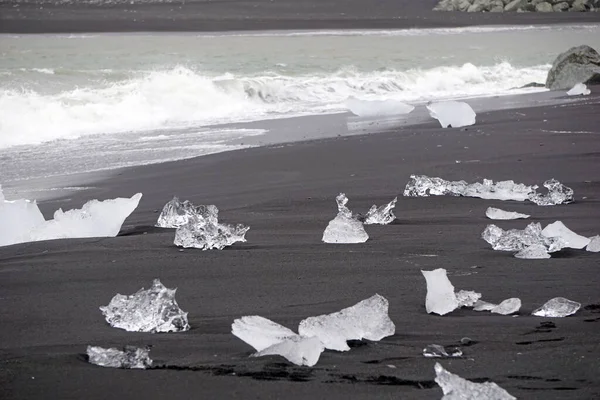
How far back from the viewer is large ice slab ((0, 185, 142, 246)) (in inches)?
164

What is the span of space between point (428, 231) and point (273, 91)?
11232 millimetres

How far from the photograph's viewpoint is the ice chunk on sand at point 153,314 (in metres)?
2.76

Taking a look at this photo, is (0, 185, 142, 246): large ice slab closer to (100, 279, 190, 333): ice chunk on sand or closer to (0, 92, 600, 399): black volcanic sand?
(0, 92, 600, 399): black volcanic sand

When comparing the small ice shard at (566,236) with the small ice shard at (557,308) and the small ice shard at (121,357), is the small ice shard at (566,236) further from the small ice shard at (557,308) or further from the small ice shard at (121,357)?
the small ice shard at (121,357)

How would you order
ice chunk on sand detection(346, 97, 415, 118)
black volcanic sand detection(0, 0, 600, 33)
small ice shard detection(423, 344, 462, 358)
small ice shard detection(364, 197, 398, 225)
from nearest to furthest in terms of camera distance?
small ice shard detection(423, 344, 462, 358)
small ice shard detection(364, 197, 398, 225)
ice chunk on sand detection(346, 97, 415, 118)
black volcanic sand detection(0, 0, 600, 33)

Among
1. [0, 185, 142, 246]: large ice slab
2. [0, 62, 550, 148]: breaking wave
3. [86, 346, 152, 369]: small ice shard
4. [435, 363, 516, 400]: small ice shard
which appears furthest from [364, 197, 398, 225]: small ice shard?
[0, 62, 550, 148]: breaking wave

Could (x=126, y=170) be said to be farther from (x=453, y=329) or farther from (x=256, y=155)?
(x=453, y=329)

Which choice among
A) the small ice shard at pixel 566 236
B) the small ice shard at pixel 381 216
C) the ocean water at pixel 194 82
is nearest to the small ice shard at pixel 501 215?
the small ice shard at pixel 381 216

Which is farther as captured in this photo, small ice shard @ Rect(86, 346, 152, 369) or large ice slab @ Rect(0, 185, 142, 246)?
large ice slab @ Rect(0, 185, 142, 246)

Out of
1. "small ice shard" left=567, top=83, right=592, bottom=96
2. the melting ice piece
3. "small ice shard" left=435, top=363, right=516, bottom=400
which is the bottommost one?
"small ice shard" left=435, top=363, right=516, bottom=400

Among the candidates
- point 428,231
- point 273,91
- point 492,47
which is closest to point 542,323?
point 428,231

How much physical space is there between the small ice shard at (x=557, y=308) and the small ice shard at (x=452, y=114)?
5.70 metres

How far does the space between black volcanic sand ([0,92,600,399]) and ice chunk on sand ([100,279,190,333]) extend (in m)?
0.04

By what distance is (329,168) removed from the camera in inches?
255
